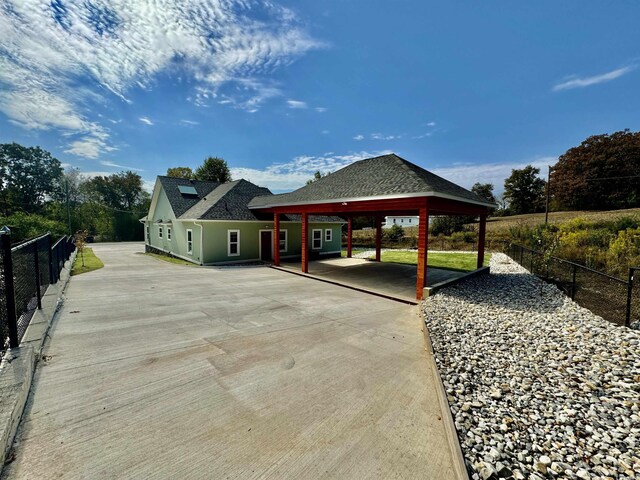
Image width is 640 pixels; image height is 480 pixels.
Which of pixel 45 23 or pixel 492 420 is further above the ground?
pixel 45 23

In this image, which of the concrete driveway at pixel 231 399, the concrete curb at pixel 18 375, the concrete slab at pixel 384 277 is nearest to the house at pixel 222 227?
the concrete slab at pixel 384 277

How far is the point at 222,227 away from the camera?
16.0 meters

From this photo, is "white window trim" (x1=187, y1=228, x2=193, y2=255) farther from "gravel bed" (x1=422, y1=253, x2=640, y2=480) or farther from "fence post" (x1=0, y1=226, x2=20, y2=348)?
"gravel bed" (x1=422, y1=253, x2=640, y2=480)

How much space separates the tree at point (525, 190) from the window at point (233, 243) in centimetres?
4407

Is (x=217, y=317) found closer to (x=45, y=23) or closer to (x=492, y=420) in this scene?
(x=492, y=420)

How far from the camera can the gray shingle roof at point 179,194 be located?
62.6ft

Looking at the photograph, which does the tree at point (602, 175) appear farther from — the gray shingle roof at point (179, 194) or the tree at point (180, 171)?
the tree at point (180, 171)

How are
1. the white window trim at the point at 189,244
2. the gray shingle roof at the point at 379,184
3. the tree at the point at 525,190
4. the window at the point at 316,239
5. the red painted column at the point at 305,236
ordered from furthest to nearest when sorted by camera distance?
the tree at the point at 525,190
the window at the point at 316,239
the white window trim at the point at 189,244
the red painted column at the point at 305,236
the gray shingle roof at the point at 379,184

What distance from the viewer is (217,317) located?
6707mm

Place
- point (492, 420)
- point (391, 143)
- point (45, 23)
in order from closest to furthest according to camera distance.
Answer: point (492, 420)
point (45, 23)
point (391, 143)

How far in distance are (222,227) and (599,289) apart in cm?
1589

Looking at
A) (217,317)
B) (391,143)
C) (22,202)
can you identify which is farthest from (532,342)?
(22,202)

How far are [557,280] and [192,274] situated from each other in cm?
1483

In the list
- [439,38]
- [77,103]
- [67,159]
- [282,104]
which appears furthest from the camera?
[67,159]
